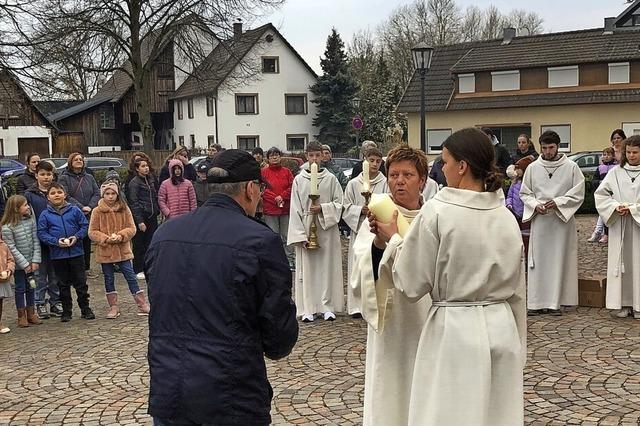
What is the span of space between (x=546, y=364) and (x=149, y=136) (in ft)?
106

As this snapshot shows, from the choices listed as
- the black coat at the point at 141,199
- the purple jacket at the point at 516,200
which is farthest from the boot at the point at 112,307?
the purple jacket at the point at 516,200

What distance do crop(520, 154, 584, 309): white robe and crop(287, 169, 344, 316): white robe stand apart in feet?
7.76

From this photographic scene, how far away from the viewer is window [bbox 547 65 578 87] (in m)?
40.2

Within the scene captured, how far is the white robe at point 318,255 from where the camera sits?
30.6 ft

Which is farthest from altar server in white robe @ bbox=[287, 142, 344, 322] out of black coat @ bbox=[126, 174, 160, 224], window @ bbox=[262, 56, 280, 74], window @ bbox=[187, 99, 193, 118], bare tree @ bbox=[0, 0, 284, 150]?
window @ bbox=[187, 99, 193, 118]

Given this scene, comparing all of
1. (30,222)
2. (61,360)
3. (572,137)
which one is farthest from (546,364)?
(572,137)

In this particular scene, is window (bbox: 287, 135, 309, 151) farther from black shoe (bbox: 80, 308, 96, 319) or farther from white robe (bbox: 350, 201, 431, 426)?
white robe (bbox: 350, 201, 431, 426)

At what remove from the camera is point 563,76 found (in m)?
40.6

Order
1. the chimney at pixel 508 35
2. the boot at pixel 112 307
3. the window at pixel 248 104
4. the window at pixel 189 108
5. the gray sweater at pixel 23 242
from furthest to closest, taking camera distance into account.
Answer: the window at pixel 189 108
the window at pixel 248 104
the chimney at pixel 508 35
the boot at pixel 112 307
the gray sweater at pixel 23 242

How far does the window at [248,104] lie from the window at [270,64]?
80.9 inches

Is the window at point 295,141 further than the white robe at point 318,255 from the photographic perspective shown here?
Yes

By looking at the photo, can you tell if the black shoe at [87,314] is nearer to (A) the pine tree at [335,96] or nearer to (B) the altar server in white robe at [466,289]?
(B) the altar server in white robe at [466,289]

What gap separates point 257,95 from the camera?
5309 centimetres

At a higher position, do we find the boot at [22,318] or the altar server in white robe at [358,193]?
the altar server in white robe at [358,193]
